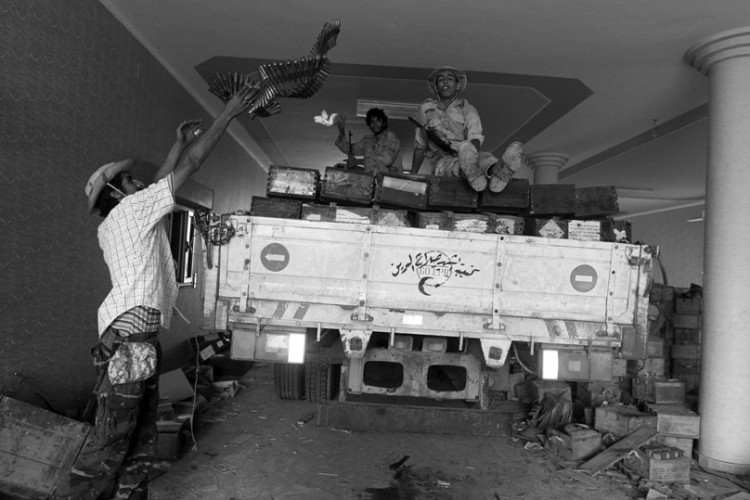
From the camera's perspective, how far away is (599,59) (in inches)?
216

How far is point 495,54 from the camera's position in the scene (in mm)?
5504

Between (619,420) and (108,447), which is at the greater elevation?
(108,447)

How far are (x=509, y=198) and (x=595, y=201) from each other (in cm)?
65

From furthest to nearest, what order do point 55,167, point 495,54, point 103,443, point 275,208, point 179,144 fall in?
1. point 495,54
2. point 55,167
3. point 275,208
4. point 179,144
5. point 103,443

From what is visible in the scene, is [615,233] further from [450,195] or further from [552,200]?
[450,195]

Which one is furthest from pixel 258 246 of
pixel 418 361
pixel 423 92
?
pixel 423 92

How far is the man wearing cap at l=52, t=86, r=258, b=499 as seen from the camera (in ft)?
9.91

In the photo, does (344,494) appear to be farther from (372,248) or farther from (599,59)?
(599,59)

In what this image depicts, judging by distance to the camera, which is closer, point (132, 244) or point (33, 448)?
point (132, 244)

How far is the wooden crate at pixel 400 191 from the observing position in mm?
3668

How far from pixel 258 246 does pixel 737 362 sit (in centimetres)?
440

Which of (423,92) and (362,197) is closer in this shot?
(362,197)

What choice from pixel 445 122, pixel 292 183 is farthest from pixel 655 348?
pixel 292 183

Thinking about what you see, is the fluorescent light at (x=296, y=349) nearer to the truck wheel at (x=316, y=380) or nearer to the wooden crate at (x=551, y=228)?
the truck wheel at (x=316, y=380)
